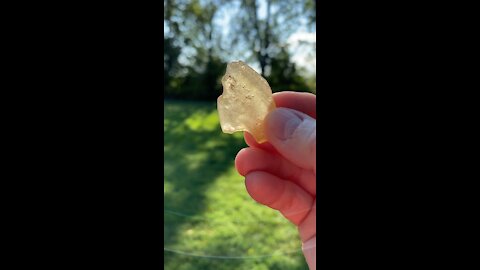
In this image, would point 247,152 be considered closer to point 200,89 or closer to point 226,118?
point 226,118

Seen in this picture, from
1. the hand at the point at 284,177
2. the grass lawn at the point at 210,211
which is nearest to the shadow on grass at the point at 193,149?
the grass lawn at the point at 210,211

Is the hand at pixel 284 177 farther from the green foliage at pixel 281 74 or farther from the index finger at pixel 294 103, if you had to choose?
the green foliage at pixel 281 74

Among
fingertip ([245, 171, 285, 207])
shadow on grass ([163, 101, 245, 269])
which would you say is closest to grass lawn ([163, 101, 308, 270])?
shadow on grass ([163, 101, 245, 269])

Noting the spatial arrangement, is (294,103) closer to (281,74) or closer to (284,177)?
(284,177)

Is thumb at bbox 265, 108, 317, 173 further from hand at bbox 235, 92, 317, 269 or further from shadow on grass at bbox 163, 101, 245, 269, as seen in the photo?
shadow on grass at bbox 163, 101, 245, 269
